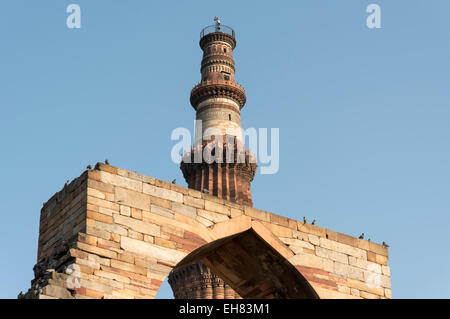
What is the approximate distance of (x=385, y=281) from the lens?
50.6 ft

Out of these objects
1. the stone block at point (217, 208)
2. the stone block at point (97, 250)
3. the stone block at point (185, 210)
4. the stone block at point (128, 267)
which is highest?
the stone block at point (217, 208)

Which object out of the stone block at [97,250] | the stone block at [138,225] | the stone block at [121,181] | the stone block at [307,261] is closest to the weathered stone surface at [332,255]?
the stone block at [307,261]

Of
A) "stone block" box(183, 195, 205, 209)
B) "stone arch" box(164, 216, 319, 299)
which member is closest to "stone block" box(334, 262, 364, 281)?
"stone arch" box(164, 216, 319, 299)

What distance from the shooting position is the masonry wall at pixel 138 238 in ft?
39.4

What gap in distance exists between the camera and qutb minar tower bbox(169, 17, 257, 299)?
3712cm

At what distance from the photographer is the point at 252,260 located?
14.8 meters

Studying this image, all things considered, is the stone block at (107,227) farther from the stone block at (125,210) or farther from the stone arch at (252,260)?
the stone arch at (252,260)

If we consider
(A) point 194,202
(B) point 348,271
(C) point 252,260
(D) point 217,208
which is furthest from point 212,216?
(B) point 348,271

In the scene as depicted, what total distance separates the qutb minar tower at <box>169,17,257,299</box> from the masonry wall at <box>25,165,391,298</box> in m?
21.7

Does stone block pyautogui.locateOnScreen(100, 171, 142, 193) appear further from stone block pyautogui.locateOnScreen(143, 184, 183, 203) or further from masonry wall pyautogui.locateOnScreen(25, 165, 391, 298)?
stone block pyautogui.locateOnScreen(143, 184, 183, 203)

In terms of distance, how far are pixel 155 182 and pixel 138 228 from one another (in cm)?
101

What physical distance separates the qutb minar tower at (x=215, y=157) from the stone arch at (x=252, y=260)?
69.4 ft

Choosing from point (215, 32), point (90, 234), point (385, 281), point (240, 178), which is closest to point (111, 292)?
point (90, 234)

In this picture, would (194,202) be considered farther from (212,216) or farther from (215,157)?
(215,157)
